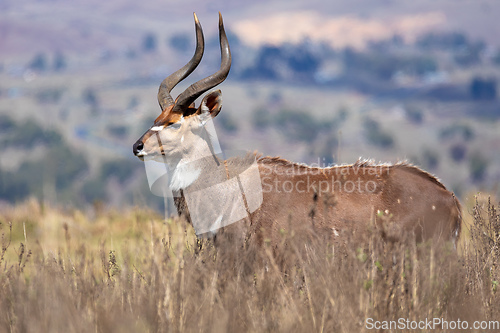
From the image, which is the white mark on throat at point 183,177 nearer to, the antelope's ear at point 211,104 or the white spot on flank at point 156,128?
the white spot on flank at point 156,128

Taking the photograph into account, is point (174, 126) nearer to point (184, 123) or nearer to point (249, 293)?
point (184, 123)

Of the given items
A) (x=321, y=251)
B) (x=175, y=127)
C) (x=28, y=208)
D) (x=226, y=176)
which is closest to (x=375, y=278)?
(x=321, y=251)

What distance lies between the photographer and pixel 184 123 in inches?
305

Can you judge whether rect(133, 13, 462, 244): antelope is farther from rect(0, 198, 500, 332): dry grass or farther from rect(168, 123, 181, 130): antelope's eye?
rect(0, 198, 500, 332): dry grass

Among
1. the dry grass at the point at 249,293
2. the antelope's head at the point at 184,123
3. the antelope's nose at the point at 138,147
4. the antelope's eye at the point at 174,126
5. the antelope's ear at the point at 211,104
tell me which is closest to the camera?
the dry grass at the point at 249,293

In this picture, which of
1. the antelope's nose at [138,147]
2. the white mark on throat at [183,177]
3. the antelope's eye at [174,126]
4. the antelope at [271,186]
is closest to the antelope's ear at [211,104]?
the antelope at [271,186]

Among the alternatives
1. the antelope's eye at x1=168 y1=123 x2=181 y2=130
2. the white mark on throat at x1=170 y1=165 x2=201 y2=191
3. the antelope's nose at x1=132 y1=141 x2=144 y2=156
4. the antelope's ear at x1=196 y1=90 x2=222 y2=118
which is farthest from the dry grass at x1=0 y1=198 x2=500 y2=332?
the antelope's ear at x1=196 y1=90 x2=222 y2=118

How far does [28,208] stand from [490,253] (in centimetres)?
1115

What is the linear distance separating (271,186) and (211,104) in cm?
127

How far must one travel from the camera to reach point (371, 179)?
790 centimetres

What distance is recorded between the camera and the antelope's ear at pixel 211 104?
7762mm

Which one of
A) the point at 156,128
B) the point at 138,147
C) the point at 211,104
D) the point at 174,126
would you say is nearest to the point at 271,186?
the point at 211,104

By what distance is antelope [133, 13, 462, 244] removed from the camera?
7551 millimetres

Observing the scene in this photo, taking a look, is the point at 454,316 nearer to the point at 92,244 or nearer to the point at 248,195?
the point at 248,195
